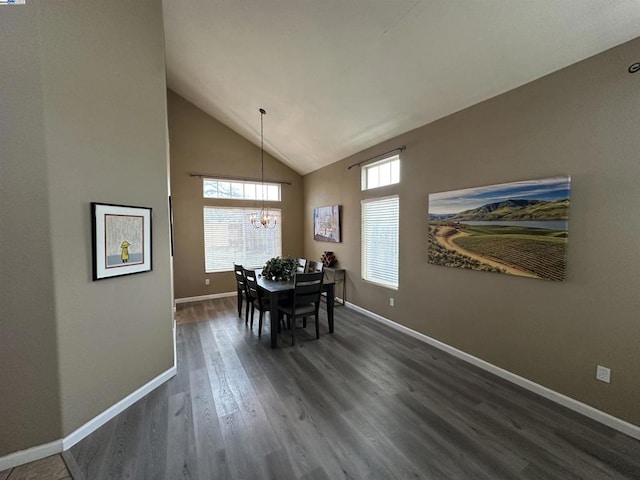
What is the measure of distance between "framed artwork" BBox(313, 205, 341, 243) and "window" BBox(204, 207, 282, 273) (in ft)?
3.52

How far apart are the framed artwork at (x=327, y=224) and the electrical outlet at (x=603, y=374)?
3889mm

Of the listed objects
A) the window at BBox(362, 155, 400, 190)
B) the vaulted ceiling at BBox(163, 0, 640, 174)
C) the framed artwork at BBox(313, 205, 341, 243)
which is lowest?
the framed artwork at BBox(313, 205, 341, 243)

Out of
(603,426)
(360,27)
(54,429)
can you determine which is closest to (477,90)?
(360,27)

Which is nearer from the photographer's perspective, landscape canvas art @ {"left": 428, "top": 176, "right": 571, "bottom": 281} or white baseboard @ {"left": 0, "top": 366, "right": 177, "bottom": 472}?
white baseboard @ {"left": 0, "top": 366, "right": 177, "bottom": 472}

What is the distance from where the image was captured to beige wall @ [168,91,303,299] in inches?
213

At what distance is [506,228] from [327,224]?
3.57m

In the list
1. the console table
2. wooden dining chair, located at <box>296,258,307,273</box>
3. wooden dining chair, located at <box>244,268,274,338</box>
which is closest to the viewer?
wooden dining chair, located at <box>244,268,274,338</box>

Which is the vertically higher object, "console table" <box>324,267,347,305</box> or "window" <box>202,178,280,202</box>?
"window" <box>202,178,280,202</box>

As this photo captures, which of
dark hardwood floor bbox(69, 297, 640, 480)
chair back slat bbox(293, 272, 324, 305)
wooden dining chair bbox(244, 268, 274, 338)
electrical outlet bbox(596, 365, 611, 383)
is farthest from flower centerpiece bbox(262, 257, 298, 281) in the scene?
electrical outlet bbox(596, 365, 611, 383)

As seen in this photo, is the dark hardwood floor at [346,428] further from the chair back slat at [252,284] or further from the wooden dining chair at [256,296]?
the chair back slat at [252,284]

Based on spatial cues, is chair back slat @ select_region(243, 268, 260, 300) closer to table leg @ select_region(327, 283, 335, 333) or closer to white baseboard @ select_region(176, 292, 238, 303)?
table leg @ select_region(327, 283, 335, 333)

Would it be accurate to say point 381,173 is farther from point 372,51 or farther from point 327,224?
point 372,51

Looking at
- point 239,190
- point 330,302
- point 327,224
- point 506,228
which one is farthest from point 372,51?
point 239,190

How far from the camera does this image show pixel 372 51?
2.73 meters
